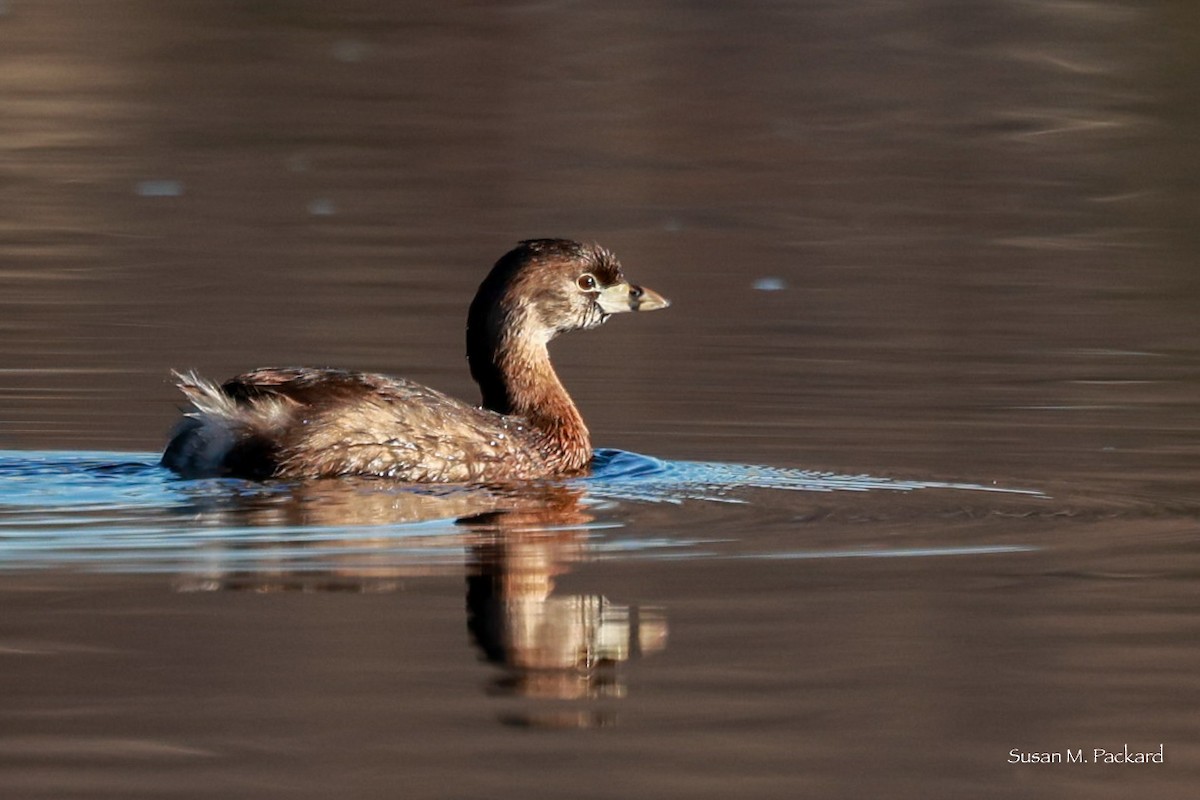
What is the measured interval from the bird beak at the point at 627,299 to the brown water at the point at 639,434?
52 cm

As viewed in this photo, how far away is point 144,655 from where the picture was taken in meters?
5.98

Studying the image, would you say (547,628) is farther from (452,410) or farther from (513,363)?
(513,363)

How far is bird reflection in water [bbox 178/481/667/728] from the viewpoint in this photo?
6047 millimetres

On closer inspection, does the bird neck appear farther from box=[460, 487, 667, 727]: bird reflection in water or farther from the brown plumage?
box=[460, 487, 667, 727]: bird reflection in water

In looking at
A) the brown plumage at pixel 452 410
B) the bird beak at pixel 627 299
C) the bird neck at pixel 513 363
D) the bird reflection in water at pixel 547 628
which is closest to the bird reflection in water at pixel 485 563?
the bird reflection in water at pixel 547 628

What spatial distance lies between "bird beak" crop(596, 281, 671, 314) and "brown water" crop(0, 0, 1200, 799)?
0.52 meters

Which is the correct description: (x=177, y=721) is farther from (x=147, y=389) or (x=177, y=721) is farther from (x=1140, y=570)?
(x=147, y=389)

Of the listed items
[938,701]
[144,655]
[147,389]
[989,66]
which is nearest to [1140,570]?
[938,701]

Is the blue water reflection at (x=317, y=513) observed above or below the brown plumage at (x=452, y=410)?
below

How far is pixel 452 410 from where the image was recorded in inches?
347

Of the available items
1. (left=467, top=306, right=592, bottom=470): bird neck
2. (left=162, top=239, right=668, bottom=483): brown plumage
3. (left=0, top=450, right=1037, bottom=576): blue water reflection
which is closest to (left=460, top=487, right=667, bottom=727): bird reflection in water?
(left=0, top=450, right=1037, bottom=576): blue water reflection

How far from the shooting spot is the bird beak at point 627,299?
9.96 metres

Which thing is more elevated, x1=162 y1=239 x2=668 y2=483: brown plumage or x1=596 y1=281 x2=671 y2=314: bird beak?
x1=596 y1=281 x2=671 y2=314: bird beak

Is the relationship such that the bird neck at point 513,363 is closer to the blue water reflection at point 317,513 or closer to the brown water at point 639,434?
the brown water at point 639,434
